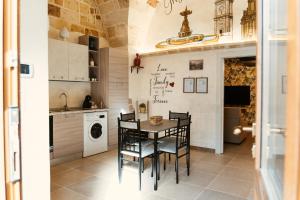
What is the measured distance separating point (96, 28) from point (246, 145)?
462 centimetres

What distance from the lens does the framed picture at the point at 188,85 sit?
4.82m

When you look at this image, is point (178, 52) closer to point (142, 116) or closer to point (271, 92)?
point (142, 116)

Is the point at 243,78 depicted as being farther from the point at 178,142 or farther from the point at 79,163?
the point at 79,163

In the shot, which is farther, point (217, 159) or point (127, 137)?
point (217, 159)

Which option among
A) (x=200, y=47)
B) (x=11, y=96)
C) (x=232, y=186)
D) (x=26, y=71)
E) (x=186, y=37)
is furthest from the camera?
(x=186, y=37)

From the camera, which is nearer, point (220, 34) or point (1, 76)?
point (1, 76)

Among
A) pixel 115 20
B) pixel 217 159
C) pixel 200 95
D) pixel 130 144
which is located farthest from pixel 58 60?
pixel 217 159

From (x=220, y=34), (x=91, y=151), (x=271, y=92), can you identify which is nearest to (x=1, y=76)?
(x=271, y=92)

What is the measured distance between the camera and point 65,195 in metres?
2.70

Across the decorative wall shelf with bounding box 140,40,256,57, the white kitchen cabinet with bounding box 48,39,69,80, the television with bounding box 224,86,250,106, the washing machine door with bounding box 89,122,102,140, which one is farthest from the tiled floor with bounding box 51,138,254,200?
the television with bounding box 224,86,250,106

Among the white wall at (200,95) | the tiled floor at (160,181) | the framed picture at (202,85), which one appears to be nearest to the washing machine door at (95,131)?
the tiled floor at (160,181)

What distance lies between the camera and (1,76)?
0.75 meters

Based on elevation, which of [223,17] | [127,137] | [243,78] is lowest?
[127,137]

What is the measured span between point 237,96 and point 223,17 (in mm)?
2952
